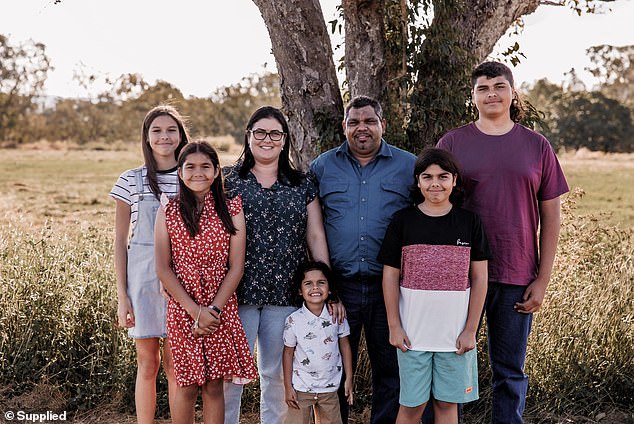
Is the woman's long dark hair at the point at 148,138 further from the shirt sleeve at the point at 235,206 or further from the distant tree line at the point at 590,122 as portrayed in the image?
the distant tree line at the point at 590,122

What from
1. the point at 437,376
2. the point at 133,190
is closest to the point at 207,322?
the point at 133,190

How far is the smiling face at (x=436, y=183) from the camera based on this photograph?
3559mm

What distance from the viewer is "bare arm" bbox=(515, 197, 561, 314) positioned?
367 cm

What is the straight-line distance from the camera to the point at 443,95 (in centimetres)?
505

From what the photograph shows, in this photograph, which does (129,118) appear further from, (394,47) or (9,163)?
(394,47)

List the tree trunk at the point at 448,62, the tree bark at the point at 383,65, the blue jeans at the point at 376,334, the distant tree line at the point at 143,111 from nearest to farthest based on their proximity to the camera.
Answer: the blue jeans at the point at 376,334 → the tree bark at the point at 383,65 → the tree trunk at the point at 448,62 → the distant tree line at the point at 143,111

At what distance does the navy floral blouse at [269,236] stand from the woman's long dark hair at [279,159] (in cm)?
4

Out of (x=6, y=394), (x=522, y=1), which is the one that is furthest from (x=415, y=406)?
(x=522, y=1)

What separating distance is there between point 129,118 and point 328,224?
32.0 meters

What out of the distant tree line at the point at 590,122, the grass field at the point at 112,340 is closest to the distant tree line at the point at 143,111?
the distant tree line at the point at 590,122

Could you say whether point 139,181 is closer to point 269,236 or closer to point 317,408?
point 269,236

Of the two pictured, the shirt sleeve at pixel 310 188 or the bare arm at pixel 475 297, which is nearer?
the bare arm at pixel 475 297

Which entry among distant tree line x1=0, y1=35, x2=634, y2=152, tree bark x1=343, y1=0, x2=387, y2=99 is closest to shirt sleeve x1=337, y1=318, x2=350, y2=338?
tree bark x1=343, y1=0, x2=387, y2=99

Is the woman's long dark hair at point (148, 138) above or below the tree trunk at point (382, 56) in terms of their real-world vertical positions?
below
